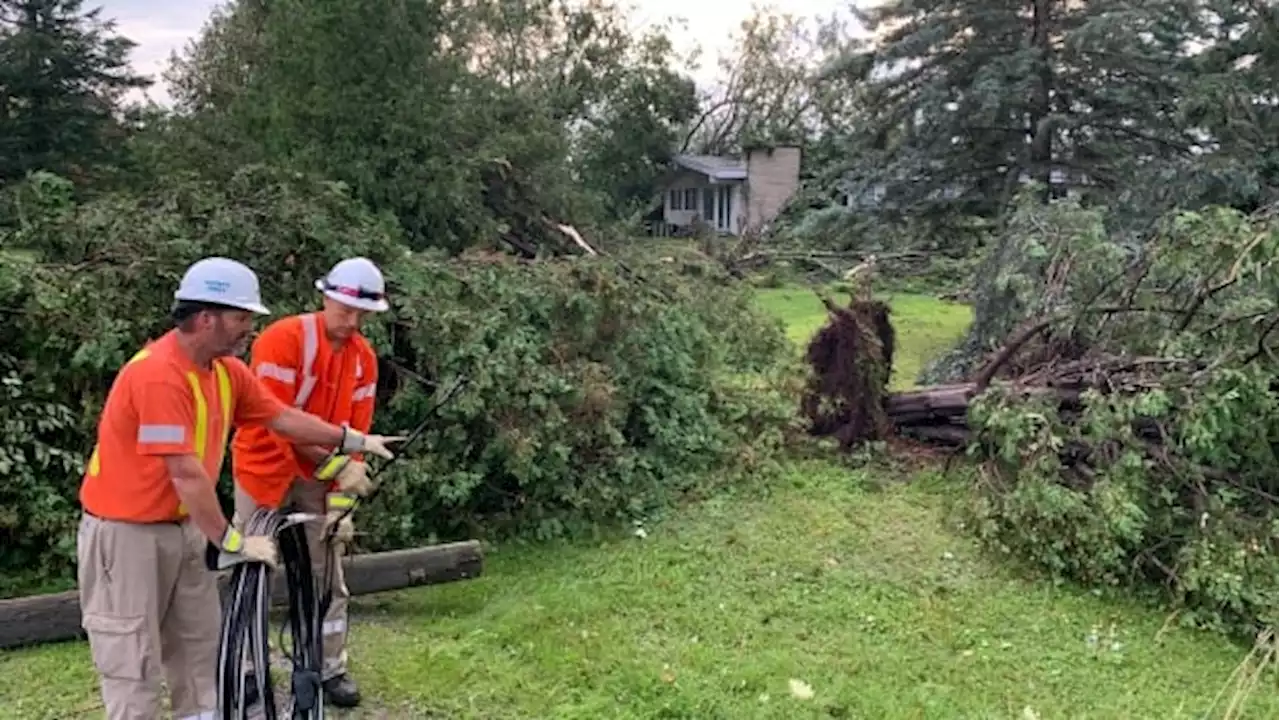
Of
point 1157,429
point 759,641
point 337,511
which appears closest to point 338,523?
point 337,511

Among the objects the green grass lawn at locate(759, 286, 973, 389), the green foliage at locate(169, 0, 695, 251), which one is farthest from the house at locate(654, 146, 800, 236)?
the green foliage at locate(169, 0, 695, 251)

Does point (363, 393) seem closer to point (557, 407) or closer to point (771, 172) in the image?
point (557, 407)

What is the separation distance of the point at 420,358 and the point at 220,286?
110 inches

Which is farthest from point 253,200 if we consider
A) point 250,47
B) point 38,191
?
point 250,47

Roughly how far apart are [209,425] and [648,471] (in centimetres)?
343

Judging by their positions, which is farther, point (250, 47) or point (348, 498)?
point (250, 47)

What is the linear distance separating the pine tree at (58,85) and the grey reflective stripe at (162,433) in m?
18.0

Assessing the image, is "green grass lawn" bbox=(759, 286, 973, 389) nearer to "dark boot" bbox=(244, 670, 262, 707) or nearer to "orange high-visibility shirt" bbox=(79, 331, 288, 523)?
"dark boot" bbox=(244, 670, 262, 707)

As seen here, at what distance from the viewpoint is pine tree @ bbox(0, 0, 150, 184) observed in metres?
19.4

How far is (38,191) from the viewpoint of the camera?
5.52m

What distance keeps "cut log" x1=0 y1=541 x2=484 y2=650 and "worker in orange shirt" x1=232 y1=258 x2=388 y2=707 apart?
0.61 meters

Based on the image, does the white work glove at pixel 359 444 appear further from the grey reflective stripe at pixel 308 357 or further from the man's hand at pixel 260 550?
the man's hand at pixel 260 550

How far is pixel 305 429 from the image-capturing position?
10.4 feet

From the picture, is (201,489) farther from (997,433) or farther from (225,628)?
(997,433)
